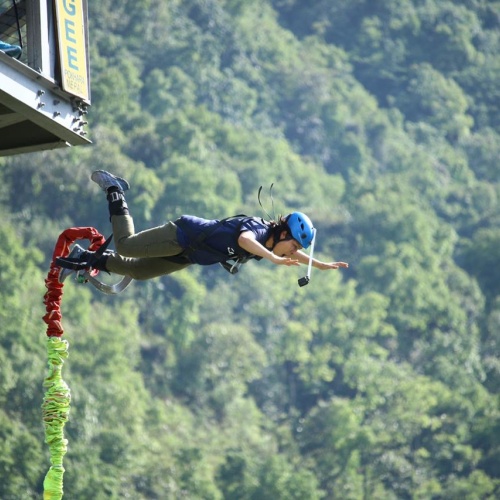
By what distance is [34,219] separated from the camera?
60938 mm

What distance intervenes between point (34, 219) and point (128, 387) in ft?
42.6

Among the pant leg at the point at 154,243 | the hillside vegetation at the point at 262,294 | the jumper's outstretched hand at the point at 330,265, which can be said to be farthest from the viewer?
the hillside vegetation at the point at 262,294

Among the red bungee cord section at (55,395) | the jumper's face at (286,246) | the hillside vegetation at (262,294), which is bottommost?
the red bungee cord section at (55,395)

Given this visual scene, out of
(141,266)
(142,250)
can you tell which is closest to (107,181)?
(141,266)

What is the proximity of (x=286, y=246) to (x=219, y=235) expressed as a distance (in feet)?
1.87

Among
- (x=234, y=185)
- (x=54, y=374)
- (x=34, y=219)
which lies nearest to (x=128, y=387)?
(x=34, y=219)

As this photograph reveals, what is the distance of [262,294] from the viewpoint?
6062cm

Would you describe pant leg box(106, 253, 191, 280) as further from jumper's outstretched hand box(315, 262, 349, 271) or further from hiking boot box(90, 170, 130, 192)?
jumper's outstretched hand box(315, 262, 349, 271)

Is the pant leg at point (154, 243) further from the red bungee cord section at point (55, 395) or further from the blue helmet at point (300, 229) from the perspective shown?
the blue helmet at point (300, 229)

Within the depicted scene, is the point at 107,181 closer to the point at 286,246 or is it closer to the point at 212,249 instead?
the point at 212,249

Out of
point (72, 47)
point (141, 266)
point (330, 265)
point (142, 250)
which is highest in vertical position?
point (72, 47)

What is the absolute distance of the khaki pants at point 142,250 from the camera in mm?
12336

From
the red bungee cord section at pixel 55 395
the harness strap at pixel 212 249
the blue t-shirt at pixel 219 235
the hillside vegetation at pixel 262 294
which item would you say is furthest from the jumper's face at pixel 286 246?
the hillside vegetation at pixel 262 294

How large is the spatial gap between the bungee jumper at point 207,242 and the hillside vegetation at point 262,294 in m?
30.7
